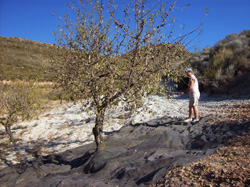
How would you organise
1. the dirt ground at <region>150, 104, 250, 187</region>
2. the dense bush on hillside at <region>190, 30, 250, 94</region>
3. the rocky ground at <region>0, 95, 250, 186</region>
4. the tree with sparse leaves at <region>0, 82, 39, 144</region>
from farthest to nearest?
1. the dense bush on hillside at <region>190, 30, 250, 94</region>
2. the tree with sparse leaves at <region>0, 82, 39, 144</region>
3. the rocky ground at <region>0, 95, 250, 186</region>
4. the dirt ground at <region>150, 104, 250, 187</region>

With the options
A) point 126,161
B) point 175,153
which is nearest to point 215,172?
point 175,153

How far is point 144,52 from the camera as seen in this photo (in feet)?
13.5

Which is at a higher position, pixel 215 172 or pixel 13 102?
pixel 13 102

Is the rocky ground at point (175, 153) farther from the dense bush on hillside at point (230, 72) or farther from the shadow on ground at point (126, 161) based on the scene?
the dense bush on hillside at point (230, 72)

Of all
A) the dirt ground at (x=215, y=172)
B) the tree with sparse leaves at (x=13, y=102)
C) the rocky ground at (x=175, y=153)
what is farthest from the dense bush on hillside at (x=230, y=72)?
the tree with sparse leaves at (x=13, y=102)

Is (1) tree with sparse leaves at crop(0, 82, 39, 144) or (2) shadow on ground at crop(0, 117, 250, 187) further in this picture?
(1) tree with sparse leaves at crop(0, 82, 39, 144)

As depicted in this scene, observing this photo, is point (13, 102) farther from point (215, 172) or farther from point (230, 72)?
point (230, 72)

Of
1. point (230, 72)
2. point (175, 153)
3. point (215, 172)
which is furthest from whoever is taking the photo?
point (230, 72)

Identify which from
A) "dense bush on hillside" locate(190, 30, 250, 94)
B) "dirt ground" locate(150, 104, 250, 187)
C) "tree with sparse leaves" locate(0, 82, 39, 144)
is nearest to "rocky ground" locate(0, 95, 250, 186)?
"dirt ground" locate(150, 104, 250, 187)

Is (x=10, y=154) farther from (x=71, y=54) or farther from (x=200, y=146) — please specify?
(x=200, y=146)

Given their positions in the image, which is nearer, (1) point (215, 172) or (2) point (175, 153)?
(1) point (215, 172)

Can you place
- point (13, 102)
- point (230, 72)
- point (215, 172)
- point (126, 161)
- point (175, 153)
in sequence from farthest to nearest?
1. point (230, 72)
2. point (13, 102)
3. point (126, 161)
4. point (175, 153)
5. point (215, 172)

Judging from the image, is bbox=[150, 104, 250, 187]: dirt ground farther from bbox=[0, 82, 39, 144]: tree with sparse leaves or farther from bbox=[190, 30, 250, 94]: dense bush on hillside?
bbox=[190, 30, 250, 94]: dense bush on hillside

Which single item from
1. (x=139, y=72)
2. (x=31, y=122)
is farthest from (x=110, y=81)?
(x=31, y=122)
